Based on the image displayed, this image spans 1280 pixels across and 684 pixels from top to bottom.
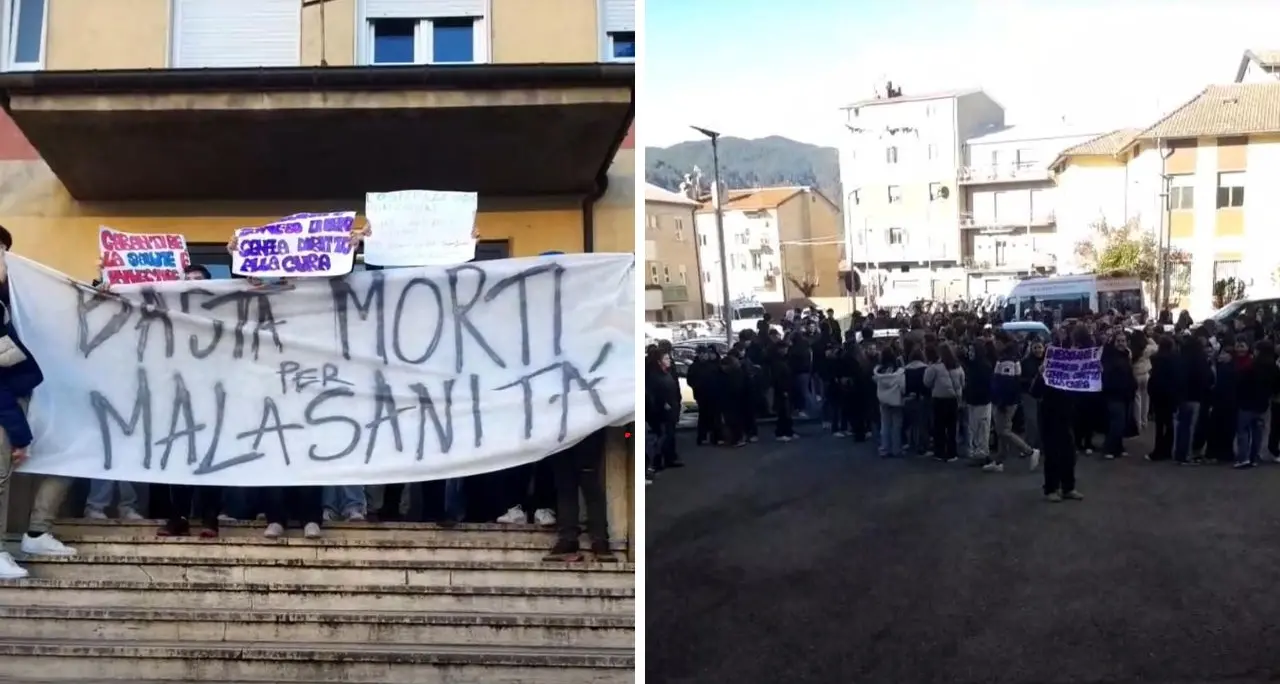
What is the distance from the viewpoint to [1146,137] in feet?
6.80

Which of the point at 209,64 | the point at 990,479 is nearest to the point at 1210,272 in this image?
the point at 990,479

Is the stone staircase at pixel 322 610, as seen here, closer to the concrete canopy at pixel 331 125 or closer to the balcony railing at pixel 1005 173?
the concrete canopy at pixel 331 125

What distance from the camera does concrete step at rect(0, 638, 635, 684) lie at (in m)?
3.75

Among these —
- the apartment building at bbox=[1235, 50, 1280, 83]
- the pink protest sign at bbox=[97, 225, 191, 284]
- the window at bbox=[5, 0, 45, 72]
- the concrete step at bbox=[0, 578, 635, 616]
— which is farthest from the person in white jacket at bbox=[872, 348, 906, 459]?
the window at bbox=[5, 0, 45, 72]

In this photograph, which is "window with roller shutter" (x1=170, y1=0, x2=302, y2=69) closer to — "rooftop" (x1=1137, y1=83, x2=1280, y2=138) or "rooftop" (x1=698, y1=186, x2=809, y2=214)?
"rooftop" (x1=698, y1=186, x2=809, y2=214)

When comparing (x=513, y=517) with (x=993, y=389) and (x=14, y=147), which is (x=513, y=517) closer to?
(x=993, y=389)

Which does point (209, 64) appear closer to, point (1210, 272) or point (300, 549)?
point (300, 549)

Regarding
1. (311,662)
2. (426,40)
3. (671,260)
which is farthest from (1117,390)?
(426,40)

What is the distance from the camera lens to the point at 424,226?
4152mm

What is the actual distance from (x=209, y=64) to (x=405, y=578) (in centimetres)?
338

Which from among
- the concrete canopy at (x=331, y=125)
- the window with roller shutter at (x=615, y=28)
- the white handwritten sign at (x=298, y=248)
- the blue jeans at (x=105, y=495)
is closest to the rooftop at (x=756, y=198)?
the white handwritten sign at (x=298, y=248)

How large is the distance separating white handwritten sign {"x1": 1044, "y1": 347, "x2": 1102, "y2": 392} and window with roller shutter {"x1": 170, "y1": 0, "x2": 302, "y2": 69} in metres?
5.04

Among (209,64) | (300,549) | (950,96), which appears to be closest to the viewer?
(950,96)

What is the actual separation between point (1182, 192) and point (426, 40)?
4931 millimetres
